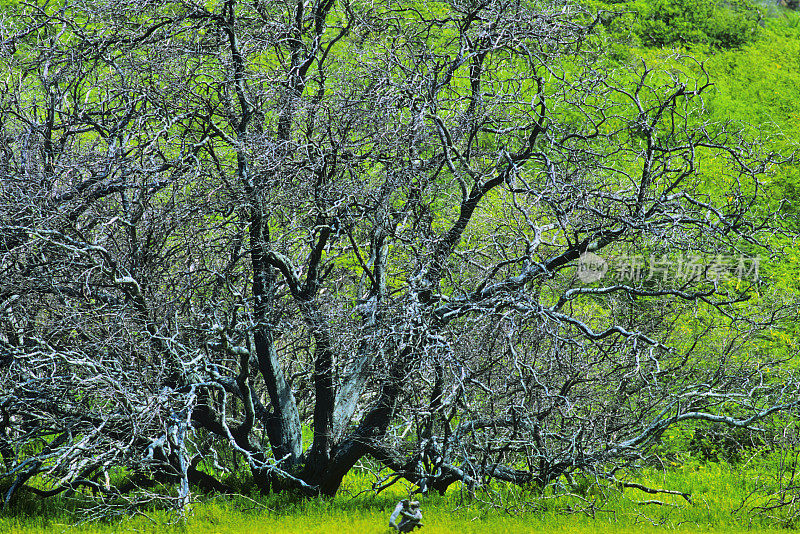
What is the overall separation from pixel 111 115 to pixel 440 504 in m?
5.16

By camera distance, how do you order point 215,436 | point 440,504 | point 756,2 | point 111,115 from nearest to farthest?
point 440,504, point 111,115, point 215,436, point 756,2

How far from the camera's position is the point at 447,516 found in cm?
694

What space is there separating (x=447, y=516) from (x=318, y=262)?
2664 millimetres

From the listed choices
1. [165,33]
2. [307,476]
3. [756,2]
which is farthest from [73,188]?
[756,2]

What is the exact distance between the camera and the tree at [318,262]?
6695 millimetres

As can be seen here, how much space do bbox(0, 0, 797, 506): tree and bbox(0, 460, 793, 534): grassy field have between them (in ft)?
0.89

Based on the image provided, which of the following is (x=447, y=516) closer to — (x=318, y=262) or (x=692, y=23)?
(x=318, y=262)

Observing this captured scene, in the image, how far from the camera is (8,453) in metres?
7.62

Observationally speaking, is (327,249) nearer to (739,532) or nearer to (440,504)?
(440,504)

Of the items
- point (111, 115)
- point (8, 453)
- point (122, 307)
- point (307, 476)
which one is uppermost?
point (111, 115)
